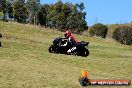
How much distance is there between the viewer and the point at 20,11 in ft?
342

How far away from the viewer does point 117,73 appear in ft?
71.2

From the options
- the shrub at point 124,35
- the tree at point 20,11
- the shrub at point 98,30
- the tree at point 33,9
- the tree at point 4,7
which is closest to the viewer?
the tree at point 4,7

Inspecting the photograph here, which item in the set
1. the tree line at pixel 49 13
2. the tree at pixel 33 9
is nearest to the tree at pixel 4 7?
the tree line at pixel 49 13

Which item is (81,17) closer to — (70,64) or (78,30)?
(78,30)

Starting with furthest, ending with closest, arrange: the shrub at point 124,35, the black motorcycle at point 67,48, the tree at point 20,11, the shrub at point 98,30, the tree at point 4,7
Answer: the shrub at point 98,30
the shrub at point 124,35
the tree at point 20,11
the tree at point 4,7
the black motorcycle at point 67,48

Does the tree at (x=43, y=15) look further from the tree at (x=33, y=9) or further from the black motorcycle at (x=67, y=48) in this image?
the black motorcycle at (x=67, y=48)

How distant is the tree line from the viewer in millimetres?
103875

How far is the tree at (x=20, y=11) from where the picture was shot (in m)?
104

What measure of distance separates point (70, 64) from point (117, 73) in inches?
124

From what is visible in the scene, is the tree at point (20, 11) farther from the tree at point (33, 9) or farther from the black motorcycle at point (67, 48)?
the black motorcycle at point (67, 48)

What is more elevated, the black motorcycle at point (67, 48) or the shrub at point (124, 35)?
the black motorcycle at point (67, 48)

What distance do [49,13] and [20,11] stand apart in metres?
7.54

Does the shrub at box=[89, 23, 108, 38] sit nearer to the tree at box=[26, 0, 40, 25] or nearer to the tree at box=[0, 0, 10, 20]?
the tree at box=[26, 0, 40, 25]

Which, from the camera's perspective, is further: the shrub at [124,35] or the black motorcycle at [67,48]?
the shrub at [124,35]
